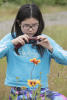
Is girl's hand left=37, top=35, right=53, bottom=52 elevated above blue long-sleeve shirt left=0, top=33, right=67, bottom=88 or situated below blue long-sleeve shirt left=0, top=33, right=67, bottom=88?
above

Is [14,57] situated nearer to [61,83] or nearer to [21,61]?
[21,61]

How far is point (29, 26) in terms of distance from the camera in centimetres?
214

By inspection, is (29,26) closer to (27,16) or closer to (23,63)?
(27,16)

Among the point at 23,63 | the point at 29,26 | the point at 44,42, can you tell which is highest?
the point at 29,26

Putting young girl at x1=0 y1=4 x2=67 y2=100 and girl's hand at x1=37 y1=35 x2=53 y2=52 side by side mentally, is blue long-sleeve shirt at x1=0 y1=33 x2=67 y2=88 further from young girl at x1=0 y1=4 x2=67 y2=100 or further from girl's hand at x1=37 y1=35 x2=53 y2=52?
girl's hand at x1=37 y1=35 x2=53 y2=52

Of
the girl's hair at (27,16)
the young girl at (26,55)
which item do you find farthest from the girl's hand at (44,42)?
the girl's hair at (27,16)

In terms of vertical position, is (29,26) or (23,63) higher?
(29,26)

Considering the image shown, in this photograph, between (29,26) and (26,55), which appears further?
(26,55)

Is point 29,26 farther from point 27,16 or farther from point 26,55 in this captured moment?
point 26,55

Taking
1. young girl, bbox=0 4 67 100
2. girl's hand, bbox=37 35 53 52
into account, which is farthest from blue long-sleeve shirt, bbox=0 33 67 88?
girl's hand, bbox=37 35 53 52

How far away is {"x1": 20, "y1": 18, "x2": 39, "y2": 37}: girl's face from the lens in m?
2.13

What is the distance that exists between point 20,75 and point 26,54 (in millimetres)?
148

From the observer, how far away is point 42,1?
40.3 ft

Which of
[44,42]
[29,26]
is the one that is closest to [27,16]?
[29,26]
